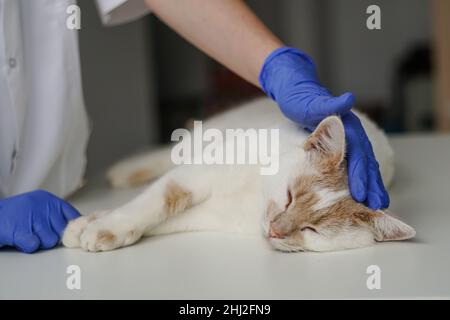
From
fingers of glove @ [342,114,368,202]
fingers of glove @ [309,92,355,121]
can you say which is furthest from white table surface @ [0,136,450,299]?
fingers of glove @ [309,92,355,121]

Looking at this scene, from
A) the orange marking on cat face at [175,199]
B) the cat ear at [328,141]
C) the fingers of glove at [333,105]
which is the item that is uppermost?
the fingers of glove at [333,105]

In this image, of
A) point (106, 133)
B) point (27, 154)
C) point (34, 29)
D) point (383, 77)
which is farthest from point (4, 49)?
point (383, 77)

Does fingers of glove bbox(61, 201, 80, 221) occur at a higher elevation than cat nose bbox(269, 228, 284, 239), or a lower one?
higher

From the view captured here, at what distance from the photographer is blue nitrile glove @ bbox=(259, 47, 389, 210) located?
121cm

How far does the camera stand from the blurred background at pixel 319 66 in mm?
3869

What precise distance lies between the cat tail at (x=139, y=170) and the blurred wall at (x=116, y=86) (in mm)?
1104

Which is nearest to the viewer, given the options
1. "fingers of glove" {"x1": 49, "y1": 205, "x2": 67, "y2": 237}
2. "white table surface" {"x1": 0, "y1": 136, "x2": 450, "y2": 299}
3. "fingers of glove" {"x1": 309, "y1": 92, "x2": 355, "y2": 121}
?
"white table surface" {"x1": 0, "y1": 136, "x2": 450, "y2": 299}

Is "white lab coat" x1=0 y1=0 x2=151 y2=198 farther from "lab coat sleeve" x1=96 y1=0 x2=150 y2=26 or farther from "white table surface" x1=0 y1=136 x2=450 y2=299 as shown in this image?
"white table surface" x1=0 y1=136 x2=450 y2=299

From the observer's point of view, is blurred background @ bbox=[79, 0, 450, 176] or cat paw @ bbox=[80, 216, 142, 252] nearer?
cat paw @ bbox=[80, 216, 142, 252]

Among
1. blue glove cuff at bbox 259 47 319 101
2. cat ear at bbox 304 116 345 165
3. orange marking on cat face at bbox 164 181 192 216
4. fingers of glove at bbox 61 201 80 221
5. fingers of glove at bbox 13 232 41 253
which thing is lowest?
fingers of glove at bbox 13 232 41 253

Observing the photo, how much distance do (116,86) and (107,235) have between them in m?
2.63

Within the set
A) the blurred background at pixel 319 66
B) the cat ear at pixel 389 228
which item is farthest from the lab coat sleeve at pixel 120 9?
the blurred background at pixel 319 66

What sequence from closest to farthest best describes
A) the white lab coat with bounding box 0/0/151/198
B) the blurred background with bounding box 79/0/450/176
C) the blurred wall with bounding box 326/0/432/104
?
the white lab coat with bounding box 0/0/151/198, the blurred background with bounding box 79/0/450/176, the blurred wall with bounding box 326/0/432/104

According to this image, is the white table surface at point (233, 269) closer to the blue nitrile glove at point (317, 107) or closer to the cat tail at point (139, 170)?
the blue nitrile glove at point (317, 107)
